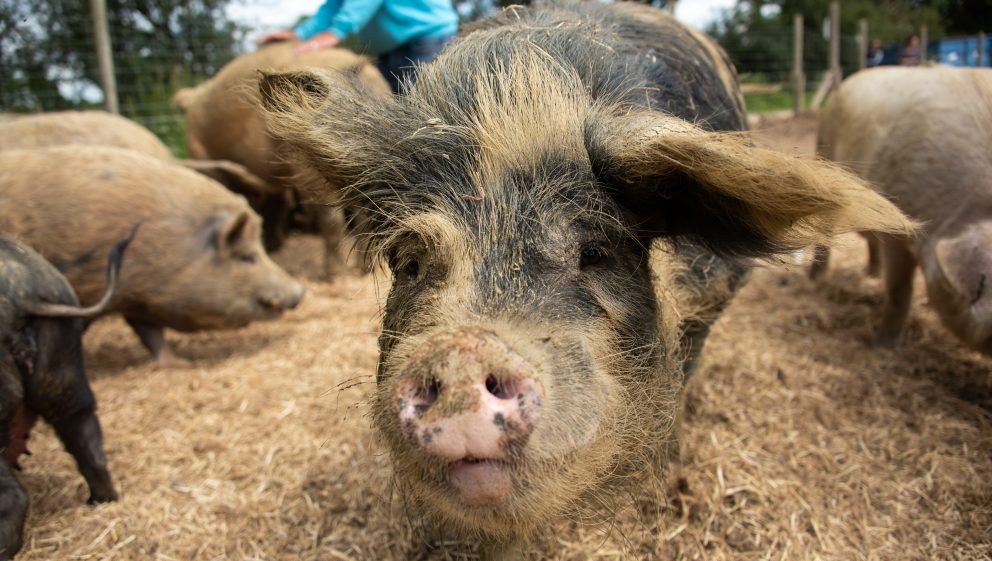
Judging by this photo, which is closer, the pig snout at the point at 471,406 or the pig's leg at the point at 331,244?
the pig snout at the point at 471,406

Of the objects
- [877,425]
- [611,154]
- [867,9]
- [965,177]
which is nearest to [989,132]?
[965,177]

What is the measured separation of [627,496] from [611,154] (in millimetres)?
1058

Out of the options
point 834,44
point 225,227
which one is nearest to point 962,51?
point 834,44

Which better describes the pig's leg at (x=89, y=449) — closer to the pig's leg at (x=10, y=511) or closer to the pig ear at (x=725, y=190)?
the pig's leg at (x=10, y=511)

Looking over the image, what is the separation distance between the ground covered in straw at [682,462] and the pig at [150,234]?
1.24ft

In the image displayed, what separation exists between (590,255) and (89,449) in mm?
2208

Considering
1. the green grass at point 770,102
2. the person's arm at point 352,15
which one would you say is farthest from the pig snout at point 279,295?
the green grass at point 770,102

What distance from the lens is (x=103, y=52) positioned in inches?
292

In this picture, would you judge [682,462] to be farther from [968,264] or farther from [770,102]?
[770,102]

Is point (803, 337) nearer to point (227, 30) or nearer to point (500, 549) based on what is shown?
point (500, 549)

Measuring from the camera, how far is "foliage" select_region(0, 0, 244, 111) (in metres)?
7.80

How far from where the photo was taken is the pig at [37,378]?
222 centimetres

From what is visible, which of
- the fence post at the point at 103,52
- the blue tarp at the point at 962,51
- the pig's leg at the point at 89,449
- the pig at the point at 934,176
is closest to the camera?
the pig's leg at the point at 89,449

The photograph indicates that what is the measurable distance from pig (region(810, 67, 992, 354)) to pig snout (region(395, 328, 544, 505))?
1.49 metres
